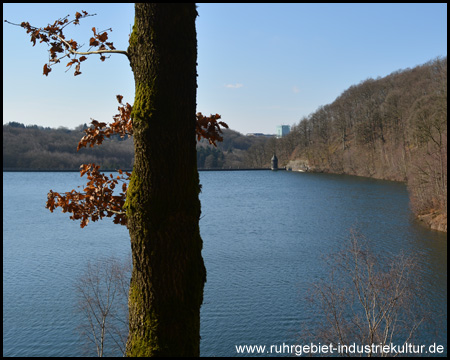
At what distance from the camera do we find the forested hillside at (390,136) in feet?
111

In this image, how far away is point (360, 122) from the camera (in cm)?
8850

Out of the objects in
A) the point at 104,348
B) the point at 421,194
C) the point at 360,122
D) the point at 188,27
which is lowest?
the point at 104,348

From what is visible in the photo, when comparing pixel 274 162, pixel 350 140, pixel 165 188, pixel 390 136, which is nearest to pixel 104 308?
pixel 165 188

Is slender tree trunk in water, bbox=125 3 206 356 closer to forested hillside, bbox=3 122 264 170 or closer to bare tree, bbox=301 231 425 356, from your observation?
bare tree, bbox=301 231 425 356

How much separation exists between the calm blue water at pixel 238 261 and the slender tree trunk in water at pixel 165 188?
1290 cm

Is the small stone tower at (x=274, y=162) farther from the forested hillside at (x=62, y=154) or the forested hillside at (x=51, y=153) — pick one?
the forested hillside at (x=51, y=153)

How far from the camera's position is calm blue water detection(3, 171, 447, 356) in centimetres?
1611

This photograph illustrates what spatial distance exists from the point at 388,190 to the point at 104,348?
42.6m

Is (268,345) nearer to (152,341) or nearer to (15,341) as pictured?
(15,341)

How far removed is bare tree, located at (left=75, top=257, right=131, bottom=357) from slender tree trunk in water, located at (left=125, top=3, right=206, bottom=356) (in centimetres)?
1353

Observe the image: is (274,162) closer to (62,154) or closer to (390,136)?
(390,136)

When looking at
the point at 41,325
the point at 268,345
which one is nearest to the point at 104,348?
the point at 41,325

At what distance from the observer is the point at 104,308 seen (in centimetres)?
1755

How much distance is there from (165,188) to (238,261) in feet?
71.3
